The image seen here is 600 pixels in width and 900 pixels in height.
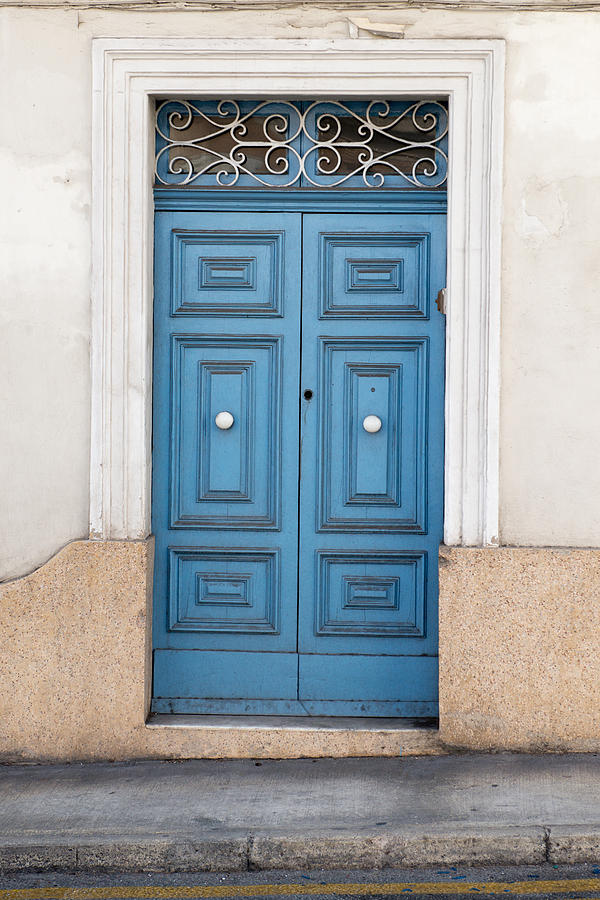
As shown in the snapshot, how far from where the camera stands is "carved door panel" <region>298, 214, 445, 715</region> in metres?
4.75

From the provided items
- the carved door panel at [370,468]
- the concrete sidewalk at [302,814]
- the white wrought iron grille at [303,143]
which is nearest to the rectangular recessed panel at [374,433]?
the carved door panel at [370,468]

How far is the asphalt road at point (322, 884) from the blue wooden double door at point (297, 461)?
118 centimetres

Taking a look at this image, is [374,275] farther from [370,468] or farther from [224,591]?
[224,591]

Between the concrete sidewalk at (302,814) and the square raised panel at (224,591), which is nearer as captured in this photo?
the concrete sidewalk at (302,814)

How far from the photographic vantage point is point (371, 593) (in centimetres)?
480

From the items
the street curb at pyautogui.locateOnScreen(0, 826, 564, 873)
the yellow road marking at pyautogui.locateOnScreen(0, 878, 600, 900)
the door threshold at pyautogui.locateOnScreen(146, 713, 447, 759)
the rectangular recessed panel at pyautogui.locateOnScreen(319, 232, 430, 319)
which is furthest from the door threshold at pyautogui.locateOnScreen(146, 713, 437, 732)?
the rectangular recessed panel at pyautogui.locateOnScreen(319, 232, 430, 319)

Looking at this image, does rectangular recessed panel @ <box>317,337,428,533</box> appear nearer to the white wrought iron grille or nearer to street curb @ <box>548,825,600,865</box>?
the white wrought iron grille

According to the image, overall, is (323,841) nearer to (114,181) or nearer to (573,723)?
(573,723)

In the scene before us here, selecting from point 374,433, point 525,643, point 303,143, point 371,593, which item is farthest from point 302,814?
point 303,143

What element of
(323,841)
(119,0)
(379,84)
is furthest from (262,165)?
(323,841)

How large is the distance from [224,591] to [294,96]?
2454mm

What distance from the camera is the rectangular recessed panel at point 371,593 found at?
4785 millimetres

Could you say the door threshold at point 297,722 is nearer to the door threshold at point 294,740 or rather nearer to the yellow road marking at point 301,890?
the door threshold at point 294,740

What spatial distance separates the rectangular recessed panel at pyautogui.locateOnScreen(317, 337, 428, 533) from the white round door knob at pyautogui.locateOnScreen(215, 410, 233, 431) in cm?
46
